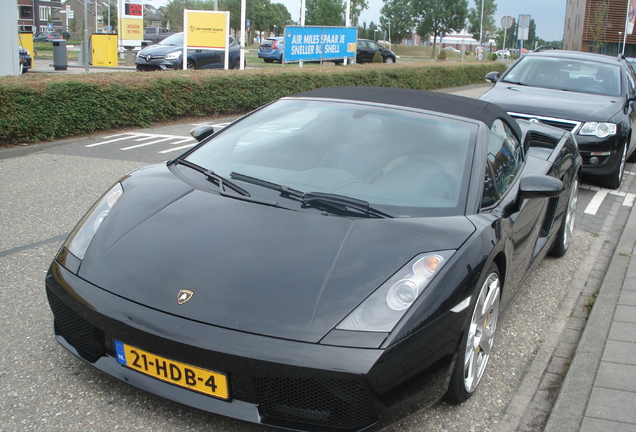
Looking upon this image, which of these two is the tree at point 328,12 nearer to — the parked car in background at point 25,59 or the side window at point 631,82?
the parked car in background at point 25,59

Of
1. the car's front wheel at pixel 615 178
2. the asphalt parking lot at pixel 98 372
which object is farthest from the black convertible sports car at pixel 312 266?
the car's front wheel at pixel 615 178

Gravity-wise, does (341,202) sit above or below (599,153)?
above

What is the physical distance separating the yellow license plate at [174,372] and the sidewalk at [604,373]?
56.0 inches

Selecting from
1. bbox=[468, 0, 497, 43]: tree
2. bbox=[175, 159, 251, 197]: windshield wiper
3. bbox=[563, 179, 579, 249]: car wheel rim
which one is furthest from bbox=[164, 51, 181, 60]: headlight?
bbox=[468, 0, 497, 43]: tree

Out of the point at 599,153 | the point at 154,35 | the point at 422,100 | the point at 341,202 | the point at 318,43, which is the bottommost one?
the point at 599,153

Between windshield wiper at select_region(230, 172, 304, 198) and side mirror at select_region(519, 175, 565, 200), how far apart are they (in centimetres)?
123

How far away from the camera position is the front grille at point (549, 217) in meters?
4.52

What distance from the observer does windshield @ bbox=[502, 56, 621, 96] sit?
9.06 meters

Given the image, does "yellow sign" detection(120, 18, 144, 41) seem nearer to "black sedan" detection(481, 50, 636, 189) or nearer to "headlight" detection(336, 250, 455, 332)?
"black sedan" detection(481, 50, 636, 189)

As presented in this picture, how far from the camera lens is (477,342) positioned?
303 centimetres

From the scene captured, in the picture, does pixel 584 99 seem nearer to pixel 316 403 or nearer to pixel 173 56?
pixel 316 403

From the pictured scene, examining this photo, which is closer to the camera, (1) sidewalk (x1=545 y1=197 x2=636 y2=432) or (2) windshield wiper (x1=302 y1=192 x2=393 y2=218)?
(1) sidewalk (x1=545 y1=197 x2=636 y2=432)

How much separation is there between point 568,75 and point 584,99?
0.87m

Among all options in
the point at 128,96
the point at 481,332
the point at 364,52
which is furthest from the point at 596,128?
the point at 364,52
